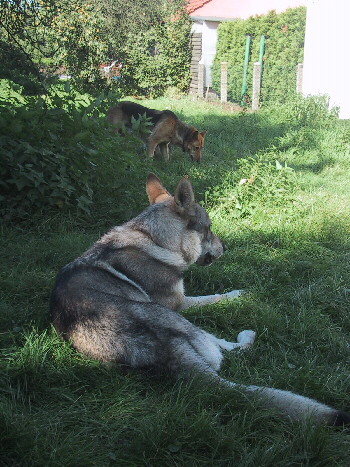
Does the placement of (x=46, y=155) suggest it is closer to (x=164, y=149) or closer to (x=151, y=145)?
(x=151, y=145)

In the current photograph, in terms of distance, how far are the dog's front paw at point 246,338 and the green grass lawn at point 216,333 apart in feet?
0.25

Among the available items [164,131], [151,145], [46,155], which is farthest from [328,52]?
[46,155]

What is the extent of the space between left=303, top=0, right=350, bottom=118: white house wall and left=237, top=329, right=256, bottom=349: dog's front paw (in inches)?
546

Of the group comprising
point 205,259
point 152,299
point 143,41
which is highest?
point 143,41

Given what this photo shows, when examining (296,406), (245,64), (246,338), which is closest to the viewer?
(296,406)

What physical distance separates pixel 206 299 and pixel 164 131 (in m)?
7.15

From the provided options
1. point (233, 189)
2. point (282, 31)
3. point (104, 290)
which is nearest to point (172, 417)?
point (104, 290)

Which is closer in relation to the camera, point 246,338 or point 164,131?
point 246,338

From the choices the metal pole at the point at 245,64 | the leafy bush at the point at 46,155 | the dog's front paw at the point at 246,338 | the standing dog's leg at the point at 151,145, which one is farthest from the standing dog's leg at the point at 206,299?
the metal pole at the point at 245,64

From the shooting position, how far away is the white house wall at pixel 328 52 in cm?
1681

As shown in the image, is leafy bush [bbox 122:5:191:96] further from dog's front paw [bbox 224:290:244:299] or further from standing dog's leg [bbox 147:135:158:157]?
dog's front paw [bbox 224:290:244:299]

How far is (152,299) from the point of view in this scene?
429 cm

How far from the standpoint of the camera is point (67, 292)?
3789mm

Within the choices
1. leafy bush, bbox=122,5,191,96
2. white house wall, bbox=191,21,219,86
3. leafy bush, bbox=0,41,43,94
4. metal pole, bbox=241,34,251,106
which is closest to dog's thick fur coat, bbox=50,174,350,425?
leafy bush, bbox=0,41,43,94
